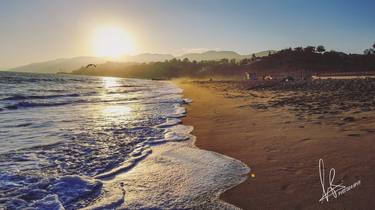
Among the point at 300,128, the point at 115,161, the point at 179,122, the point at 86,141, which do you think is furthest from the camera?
the point at 179,122

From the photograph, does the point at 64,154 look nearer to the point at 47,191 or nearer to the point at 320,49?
the point at 47,191

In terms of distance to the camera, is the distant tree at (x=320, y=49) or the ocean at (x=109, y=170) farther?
the distant tree at (x=320, y=49)

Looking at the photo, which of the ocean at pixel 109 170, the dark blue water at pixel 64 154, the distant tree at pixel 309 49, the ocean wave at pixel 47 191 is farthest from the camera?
the distant tree at pixel 309 49

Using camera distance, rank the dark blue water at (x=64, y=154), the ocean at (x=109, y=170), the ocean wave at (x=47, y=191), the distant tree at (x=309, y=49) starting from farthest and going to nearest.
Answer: the distant tree at (x=309, y=49), the dark blue water at (x=64, y=154), the ocean at (x=109, y=170), the ocean wave at (x=47, y=191)

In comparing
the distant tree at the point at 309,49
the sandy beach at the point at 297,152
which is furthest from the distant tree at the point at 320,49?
the sandy beach at the point at 297,152

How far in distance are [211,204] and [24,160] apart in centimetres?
377

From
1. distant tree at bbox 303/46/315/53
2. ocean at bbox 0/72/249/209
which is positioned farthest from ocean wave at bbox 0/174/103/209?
distant tree at bbox 303/46/315/53

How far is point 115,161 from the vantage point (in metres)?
5.79

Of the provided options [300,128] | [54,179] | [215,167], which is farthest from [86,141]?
[300,128]

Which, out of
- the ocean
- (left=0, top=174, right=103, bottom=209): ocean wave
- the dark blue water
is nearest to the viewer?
(left=0, top=174, right=103, bottom=209): ocean wave

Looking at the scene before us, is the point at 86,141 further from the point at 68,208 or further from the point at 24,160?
the point at 68,208

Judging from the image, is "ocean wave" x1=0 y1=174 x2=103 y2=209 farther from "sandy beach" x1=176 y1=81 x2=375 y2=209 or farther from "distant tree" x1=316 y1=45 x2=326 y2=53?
"distant tree" x1=316 y1=45 x2=326 y2=53

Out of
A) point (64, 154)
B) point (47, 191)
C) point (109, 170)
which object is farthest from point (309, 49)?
point (47, 191)

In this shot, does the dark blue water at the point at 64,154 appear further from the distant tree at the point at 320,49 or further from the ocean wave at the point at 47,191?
the distant tree at the point at 320,49
